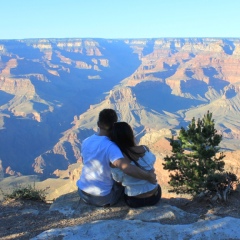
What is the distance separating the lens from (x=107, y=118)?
23.5ft

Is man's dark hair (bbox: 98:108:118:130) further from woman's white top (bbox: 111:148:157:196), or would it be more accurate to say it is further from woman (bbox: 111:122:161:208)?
woman's white top (bbox: 111:148:157:196)

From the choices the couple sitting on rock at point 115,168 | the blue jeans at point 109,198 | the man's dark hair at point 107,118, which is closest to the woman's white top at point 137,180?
the couple sitting on rock at point 115,168

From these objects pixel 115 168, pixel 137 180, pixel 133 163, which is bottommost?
pixel 137 180

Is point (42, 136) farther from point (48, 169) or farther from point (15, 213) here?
point (15, 213)

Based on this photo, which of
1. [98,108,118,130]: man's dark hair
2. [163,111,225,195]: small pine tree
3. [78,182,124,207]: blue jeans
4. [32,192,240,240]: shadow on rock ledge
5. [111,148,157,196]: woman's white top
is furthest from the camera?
[163,111,225,195]: small pine tree

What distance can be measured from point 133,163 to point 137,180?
1.33 feet

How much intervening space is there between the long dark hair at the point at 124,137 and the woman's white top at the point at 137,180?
303mm

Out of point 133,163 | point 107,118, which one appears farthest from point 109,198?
point 107,118

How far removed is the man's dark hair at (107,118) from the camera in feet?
23.4

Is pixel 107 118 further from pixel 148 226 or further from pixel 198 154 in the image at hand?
pixel 198 154

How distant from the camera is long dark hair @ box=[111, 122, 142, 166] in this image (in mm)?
6930

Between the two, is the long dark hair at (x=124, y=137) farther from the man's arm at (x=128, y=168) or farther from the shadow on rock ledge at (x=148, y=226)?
the shadow on rock ledge at (x=148, y=226)

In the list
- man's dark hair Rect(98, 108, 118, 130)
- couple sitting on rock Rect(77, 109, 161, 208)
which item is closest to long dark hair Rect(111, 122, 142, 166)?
couple sitting on rock Rect(77, 109, 161, 208)

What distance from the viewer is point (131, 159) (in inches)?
282
